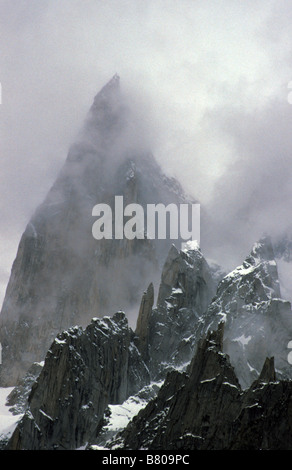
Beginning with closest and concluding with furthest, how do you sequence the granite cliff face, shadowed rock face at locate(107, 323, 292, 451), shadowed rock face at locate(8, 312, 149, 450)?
shadowed rock face at locate(107, 323, 292, 451) → the granite cliff face → shadowed rock face at locate(8, 312, 149, 450)

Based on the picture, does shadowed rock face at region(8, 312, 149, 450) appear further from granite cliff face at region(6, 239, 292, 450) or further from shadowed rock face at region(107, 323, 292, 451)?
shadowed rock face at region(107, 323, 292, 451)

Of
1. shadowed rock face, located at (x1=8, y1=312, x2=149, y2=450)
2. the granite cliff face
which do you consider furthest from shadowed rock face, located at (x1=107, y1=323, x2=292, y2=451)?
shadowed rock face, located at (x1=8, y1=312, x2=149, y2=450)

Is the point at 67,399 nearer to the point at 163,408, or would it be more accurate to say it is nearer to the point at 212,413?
the point at 163,408

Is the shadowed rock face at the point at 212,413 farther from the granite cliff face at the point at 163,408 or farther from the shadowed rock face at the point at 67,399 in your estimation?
the shadowed rock face at the point at 67,399

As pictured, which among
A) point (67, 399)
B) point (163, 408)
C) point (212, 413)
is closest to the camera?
point (212, 413)

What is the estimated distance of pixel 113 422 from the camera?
6880 inches

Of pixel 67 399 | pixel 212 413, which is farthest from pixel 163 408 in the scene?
pixel 67 399

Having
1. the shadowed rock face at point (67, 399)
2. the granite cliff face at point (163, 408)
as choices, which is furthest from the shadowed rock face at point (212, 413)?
the shadowed rock face at point (67, 399)

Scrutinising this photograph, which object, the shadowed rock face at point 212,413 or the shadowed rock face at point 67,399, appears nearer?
the shadowed rock face at point 212,413

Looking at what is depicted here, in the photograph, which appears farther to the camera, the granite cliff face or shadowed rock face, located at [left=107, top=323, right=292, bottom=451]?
the granite cliff face

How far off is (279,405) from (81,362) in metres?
59.1
